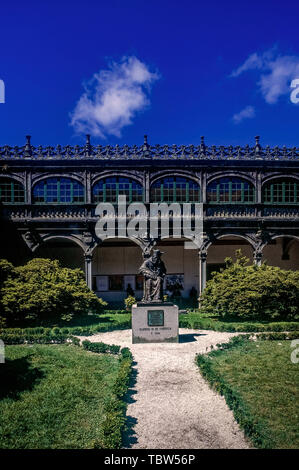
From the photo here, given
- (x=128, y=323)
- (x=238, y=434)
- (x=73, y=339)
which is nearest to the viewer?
(x=238, y=434)

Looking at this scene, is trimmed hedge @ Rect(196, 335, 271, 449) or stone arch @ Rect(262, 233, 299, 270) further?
stone arch @ Rect(262, 233, 299, 270)

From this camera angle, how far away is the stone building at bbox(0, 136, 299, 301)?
21.2m

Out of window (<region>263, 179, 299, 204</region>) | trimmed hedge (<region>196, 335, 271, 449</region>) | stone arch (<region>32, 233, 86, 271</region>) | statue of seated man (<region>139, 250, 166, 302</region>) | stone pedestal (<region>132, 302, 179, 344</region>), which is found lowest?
trimmed hedge (<region>196, 335, 271, 449</region>)

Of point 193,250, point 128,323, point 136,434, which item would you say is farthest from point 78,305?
point 193,250

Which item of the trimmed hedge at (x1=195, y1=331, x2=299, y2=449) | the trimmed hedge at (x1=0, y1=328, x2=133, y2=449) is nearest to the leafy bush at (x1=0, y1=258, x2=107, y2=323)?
the trimmed hedge at (x1=0, y1=328, x2=133, y2=449)

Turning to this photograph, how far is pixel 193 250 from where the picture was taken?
25953 mm

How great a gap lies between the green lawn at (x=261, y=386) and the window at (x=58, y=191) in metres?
14.8

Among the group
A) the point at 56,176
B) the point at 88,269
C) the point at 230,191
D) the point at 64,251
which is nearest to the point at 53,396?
the point at 88,269

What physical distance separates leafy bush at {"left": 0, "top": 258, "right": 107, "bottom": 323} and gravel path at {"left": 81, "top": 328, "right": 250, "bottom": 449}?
5918 millimetres

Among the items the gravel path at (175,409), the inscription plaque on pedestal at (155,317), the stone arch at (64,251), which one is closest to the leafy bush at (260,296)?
the inscription plaque on pedestal at (155,317)

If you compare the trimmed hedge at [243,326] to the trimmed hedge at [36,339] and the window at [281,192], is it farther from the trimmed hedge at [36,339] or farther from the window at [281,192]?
the window at [281,192]

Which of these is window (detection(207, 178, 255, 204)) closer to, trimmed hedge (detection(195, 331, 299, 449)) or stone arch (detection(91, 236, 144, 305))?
stone arch (detection(91, 236, 144, 305))

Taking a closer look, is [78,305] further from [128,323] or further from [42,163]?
[42,163]
